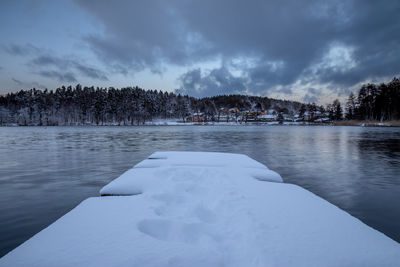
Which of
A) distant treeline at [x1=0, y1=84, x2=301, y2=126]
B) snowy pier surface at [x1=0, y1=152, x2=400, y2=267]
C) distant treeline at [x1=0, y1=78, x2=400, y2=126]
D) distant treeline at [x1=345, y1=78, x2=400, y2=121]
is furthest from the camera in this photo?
distant treeline at [x1=0, y1=84, x2=301, y2=126]

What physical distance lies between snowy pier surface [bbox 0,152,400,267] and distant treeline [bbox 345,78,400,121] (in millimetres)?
91211

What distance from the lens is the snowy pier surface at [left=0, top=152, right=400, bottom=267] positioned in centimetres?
199

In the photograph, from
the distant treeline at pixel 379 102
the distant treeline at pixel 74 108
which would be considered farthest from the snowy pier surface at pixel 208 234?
the distant treeline at pixel 74 108

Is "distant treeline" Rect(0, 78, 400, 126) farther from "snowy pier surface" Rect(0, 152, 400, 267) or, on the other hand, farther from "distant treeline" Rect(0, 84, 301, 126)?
"snowy pier surface" Rect(0, 152, 400, 267)

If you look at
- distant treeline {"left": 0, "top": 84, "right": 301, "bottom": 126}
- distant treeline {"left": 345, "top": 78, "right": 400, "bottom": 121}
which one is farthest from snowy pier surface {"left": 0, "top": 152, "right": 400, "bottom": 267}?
distant treeline {"left": 0, "top": 84, "right": 301, "bottom": 126}

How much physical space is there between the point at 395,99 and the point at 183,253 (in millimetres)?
93373

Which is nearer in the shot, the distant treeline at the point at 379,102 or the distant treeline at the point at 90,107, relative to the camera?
the distant treeline at the point at 379,102

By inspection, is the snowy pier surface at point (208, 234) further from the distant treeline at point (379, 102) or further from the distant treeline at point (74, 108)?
the distant treeline at point (74, 108)

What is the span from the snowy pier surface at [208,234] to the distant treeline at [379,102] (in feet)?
299

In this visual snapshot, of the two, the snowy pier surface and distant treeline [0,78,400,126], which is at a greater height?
distant treeline [0,78,400,126]

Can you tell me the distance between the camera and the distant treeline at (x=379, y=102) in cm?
6894

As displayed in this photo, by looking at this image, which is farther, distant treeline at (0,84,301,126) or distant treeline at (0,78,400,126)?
distant treeline at (0,84,301,126)

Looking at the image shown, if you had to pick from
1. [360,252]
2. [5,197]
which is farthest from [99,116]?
[360,252]

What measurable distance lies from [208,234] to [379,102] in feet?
317
